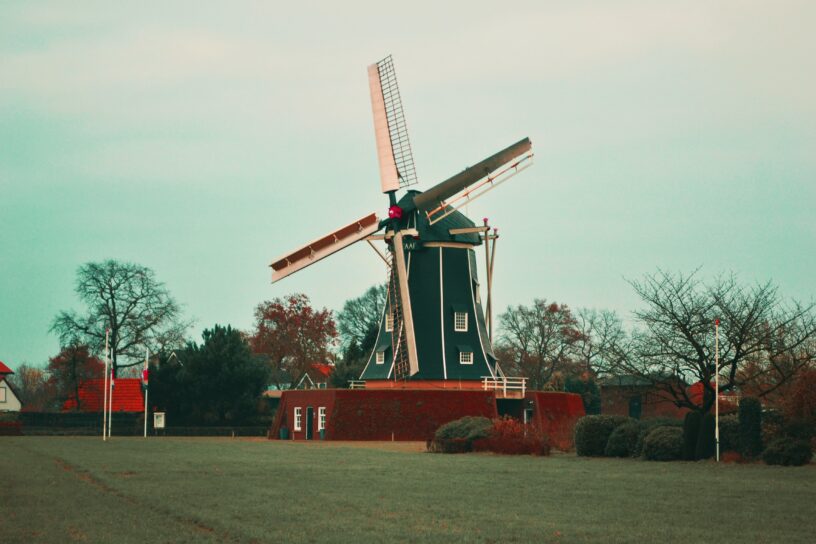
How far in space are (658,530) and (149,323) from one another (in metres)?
64.6

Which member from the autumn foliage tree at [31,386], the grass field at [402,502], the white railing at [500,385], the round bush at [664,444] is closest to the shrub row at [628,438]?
the round bush at [664,444]

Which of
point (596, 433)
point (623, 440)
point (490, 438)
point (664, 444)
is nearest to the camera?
point (664, 444)

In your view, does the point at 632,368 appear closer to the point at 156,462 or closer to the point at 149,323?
the point at 156,462

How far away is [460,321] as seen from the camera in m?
53.0

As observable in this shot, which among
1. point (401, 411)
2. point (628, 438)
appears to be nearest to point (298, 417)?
point (401, 411)

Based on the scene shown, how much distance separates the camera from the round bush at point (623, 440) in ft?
113

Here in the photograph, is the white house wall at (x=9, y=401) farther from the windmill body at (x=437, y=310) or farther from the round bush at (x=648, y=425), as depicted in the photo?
the round bush at (x=648, y=425)

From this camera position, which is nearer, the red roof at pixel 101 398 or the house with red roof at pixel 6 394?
the red roof at pixel 101 398

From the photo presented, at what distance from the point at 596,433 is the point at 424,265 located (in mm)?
18613

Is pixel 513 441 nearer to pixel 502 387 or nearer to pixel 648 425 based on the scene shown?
pixel 648 425

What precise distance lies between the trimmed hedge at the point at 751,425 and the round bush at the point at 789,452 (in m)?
1.16

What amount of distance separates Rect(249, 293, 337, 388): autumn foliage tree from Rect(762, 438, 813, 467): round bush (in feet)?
230

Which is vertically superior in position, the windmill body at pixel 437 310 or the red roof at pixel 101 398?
the windmill body at pixel 437 310

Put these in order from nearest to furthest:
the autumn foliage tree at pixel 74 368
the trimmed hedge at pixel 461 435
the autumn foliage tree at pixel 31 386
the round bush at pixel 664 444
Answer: the round bush at pixel 664 444 → the trimmed hedge at pixel 461 435 → the autumn foliage tree at pixel 74 368 → the autumn foliage tree at pixel 31 386
